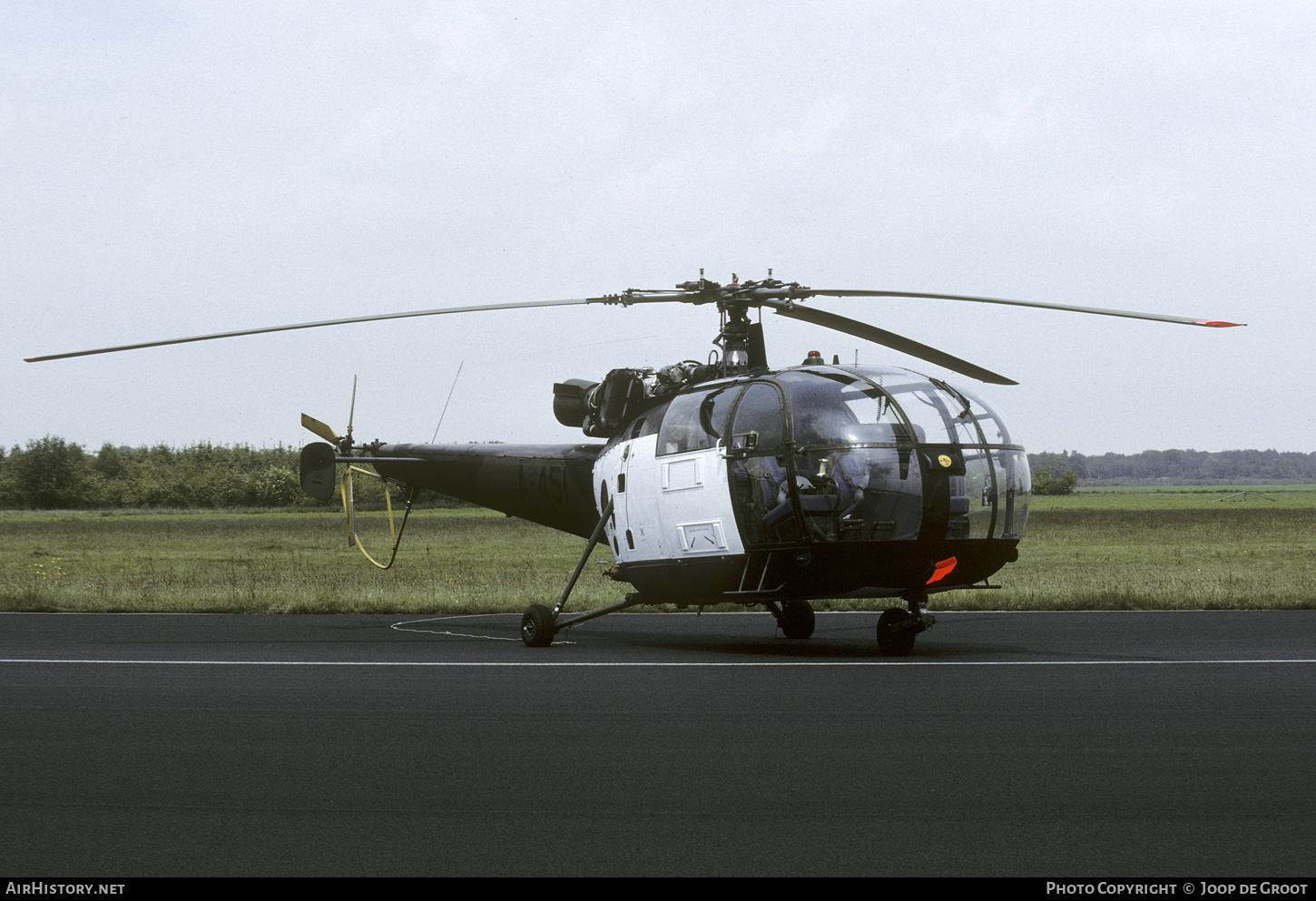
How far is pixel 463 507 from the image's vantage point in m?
134

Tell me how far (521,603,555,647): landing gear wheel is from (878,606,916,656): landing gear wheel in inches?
146

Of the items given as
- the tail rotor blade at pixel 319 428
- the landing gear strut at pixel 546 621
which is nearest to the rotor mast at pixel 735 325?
the landing gear strut at pixel 546 621

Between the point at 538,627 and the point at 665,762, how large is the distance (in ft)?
23.0

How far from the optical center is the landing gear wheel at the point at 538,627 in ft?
45.9

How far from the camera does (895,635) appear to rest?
12578 millimetres

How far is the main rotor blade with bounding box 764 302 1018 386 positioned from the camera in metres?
12.8

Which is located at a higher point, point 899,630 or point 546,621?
point 546,621

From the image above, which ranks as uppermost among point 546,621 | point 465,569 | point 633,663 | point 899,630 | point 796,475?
point 796,475

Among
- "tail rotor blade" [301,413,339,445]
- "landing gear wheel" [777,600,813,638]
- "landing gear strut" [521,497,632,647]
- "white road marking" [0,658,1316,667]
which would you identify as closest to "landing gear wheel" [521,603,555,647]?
"landing gear strut" [521,497,632,647]

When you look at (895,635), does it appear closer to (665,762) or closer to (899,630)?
(899,630)

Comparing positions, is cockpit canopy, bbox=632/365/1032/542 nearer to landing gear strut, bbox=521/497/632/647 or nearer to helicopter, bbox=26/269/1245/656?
helicopter, bbox=26/269/1245/656

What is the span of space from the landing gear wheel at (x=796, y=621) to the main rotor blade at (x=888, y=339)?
332 centimetres

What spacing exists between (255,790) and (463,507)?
129m

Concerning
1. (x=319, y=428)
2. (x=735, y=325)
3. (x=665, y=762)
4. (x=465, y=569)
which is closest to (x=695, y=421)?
(x=735, y=325)
